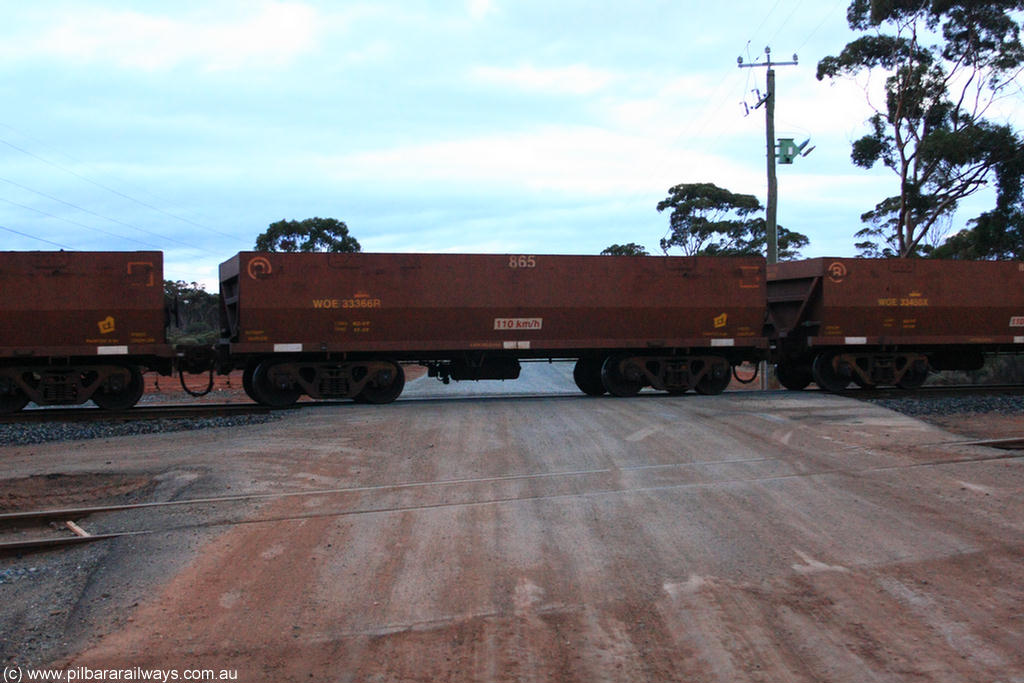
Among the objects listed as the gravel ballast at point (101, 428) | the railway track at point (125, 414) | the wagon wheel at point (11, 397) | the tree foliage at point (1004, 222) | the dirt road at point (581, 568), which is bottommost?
the dirt road at point (581, 568)

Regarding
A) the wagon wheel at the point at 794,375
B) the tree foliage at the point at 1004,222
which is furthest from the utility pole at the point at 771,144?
the tree foliage at the point at 1004,222

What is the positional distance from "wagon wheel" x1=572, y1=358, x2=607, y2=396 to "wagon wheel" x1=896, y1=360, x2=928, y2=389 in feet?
22.2

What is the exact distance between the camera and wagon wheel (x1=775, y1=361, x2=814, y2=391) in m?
19.4

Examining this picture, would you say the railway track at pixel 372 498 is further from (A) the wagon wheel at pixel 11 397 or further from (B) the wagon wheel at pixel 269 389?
(A) the wagon wheel at pixel 11 397

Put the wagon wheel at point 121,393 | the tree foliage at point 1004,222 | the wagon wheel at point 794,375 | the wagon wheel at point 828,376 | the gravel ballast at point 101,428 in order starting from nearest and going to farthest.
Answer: the gravel ballast at point 101,428
the wagon wheel at point 121,393
the wagon wheel at point 828,376
the wagon wheel at point 794,375
the tree foliage at point 1004,222

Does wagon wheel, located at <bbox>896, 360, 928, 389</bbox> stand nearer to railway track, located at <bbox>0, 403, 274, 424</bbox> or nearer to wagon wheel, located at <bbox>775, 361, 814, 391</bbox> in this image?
wagon wheel, located at <bbox>775, 361, 814, 391</bbox>

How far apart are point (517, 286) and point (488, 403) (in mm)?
2778

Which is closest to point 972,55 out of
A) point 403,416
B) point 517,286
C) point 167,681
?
point 517,286

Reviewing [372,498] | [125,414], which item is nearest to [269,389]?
[125,414]

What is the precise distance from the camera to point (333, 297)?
15.8 metres

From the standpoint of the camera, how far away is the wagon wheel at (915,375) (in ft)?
61.2

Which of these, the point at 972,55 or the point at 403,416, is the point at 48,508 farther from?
the point at 972,55

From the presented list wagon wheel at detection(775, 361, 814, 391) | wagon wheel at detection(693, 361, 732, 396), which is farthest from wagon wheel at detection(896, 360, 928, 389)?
wagon wheel at detection(693, 361, 732, 396)

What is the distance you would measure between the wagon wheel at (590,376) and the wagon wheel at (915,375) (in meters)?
6.77
